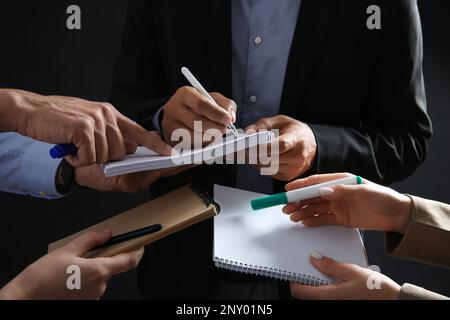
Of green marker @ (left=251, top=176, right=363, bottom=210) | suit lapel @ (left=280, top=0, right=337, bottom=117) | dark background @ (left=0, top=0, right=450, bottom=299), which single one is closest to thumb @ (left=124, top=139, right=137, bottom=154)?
green marker @ (left=251, top=176, right=363, bottom=210)

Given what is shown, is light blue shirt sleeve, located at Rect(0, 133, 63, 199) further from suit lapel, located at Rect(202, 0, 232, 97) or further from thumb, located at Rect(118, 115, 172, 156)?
suit lapel, located at Rect(202, 0, 232, 97)

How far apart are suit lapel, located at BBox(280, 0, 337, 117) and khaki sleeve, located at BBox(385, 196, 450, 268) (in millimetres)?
338

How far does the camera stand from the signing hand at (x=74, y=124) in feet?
2.16

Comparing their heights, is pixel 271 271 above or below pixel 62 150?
below

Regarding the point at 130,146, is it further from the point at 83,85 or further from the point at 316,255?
the point at 83,85

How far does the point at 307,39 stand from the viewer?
2.82ft

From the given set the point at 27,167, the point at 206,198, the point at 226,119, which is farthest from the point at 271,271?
the point at 27,167

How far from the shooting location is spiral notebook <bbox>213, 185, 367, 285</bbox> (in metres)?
0.60

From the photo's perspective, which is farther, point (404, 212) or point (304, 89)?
point (304, 89)

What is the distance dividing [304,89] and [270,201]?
0.31 metres

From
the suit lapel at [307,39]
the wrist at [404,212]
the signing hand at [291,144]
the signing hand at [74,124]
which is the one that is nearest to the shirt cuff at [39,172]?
the signing hand at [74,124]

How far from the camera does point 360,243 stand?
2.19ft

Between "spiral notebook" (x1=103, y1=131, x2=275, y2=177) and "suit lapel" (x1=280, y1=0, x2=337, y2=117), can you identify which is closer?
"spiral notebook" (x1=103, y1=131, x2=275, y2=177)

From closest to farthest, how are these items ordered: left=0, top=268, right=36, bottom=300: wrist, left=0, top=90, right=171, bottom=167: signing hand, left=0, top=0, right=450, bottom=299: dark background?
left=0, top=268, right=36, bottom=300: wrist < left=0, top=90, right=171, bottom=167: signing hand < left=0, top=0, right=450, bottom=299: dark background
